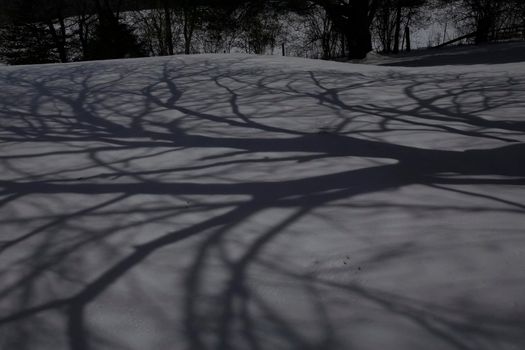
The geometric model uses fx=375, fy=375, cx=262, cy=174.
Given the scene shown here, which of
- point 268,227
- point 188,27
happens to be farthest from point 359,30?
point 268,227

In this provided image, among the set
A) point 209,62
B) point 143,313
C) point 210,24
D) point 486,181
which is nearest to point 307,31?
point 210,24

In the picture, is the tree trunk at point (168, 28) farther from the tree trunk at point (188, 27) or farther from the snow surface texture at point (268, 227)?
the snow surface texture at point (268, 227)

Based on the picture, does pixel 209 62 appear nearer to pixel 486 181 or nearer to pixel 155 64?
pixel 155 64

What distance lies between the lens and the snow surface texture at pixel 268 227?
1358 mm

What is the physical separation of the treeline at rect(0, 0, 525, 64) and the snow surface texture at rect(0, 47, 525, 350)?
38.8 feet

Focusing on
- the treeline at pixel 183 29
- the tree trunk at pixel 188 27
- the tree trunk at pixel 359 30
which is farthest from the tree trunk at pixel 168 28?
the tree trunk at pixel 359 30

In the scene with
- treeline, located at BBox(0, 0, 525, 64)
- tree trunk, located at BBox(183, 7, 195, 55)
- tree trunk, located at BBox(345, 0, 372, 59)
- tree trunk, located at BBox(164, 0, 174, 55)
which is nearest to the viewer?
tree trunk, located at BBox(345, 0, 372, 59)

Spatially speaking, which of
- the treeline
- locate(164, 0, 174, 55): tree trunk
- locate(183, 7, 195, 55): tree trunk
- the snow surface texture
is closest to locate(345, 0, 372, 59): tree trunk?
the treeline

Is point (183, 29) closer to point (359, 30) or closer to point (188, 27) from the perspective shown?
point (188, 27)

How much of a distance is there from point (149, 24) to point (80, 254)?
1886cm

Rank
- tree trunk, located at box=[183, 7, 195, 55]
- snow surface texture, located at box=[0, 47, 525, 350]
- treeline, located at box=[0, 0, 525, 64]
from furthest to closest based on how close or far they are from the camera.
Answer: tree trunk, located at box=[183, 7, 195, 55]
treeline, located at box=[0, 0, 525, 64]
snow surface texture, located at box=[0, 47, 525, 350]

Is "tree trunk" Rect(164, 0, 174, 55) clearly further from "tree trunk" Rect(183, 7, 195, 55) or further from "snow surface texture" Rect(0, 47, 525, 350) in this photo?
"snow surface texture" Rect(0, 47, 525, 350)

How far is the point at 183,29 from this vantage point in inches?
748

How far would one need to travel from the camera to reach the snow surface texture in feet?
4.46
